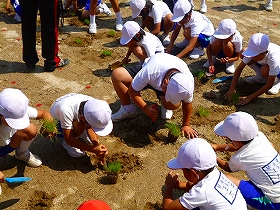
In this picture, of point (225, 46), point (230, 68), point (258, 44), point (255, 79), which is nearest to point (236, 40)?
point (225, 46)

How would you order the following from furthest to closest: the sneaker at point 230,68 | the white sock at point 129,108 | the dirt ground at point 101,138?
the sneaker at point 230,68
the white sock at point 129,108
the dirt ground at point 101,138

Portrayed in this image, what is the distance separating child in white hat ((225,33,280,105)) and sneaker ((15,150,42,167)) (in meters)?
2.71

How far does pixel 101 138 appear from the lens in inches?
178

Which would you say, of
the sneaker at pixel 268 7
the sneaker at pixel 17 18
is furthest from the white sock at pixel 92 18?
the sneaker at pixel 268 7

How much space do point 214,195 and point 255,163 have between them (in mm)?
618

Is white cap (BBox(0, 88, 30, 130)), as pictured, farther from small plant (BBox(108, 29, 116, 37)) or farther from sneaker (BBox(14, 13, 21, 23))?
sneaker (BBox(14, 13, 21, 23))

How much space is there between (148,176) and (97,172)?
533 millimetres

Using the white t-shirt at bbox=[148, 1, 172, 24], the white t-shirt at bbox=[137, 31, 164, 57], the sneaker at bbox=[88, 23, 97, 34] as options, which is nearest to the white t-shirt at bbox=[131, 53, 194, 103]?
the white t-shirt at bbox=[137, 31, 164, 57]

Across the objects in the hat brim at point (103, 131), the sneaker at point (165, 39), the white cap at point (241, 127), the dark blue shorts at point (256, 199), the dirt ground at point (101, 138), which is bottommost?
the dirt ground at point (101, 138)

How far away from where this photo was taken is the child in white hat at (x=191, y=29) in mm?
5871

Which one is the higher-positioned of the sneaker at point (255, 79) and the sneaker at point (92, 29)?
the sneaker at point (255, 79)

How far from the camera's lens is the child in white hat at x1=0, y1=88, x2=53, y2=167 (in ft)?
11.2

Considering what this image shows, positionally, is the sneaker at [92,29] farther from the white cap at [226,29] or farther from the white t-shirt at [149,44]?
the white cap at [226,29]

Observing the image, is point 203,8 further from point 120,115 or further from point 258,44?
point 120,115
